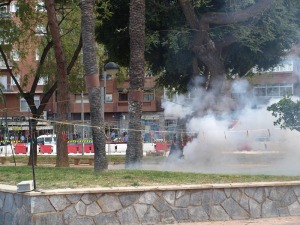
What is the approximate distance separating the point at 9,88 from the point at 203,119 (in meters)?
44.0

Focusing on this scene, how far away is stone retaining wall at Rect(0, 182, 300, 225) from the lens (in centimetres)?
925

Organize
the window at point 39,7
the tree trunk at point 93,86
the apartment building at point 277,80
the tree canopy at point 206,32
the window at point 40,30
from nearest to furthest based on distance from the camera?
the tree trunk at point 93,86 < the tree canopy at point 206,32 < the window at point 39,7 < the window at point 40,30 < the apartment building at point 277,80

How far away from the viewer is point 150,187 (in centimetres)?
1001

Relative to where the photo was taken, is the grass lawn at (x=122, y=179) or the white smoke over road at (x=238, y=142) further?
the white smoke over road at (x=238, y=142)

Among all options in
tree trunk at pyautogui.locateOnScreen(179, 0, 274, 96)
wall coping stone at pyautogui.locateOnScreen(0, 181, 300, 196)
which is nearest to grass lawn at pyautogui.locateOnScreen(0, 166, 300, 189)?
wall coping stone at pyautogui.locateOnScreen(0, 181, 300, 196)

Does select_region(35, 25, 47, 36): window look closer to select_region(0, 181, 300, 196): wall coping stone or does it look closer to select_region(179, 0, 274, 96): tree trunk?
select_region(179, 0, 274, 96): tree trunk

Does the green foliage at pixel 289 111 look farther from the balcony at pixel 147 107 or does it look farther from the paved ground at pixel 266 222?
the balcony at pixel 147 107

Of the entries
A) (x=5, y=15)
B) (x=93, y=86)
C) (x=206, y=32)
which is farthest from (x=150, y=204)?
(x=5, y=15)

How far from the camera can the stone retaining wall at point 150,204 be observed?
9.25m

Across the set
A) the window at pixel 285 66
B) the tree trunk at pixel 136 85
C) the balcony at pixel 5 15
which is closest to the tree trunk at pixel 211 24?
the tree trunk at pixel 136 85

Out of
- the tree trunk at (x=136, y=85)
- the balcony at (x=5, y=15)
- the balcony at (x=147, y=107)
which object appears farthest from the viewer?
the balcony at (x=147, y=107)

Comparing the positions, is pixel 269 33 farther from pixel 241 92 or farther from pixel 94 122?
pixel 94 122

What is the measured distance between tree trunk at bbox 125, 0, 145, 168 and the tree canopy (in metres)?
4.41

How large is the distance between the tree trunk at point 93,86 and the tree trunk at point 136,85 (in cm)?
279
